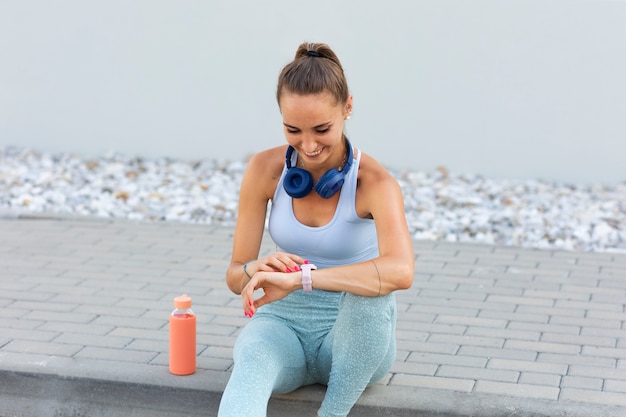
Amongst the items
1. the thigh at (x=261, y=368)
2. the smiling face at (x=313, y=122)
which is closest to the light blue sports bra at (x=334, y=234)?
the smiling face at (x=313, y=122)

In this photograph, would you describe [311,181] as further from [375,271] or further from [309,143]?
[375,271]

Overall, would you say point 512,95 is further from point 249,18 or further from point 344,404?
point 344,404

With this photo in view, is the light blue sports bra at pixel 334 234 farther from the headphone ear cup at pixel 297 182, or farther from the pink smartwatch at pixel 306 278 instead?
the pink smartwatch at pixel 306 278

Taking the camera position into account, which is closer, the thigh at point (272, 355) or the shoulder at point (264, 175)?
the thigh at point (272, 355)

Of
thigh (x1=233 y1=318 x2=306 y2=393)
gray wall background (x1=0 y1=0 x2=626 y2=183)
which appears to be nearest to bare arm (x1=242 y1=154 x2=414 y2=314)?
thigh (x1=233 y1=318 x2=306 y2=393)

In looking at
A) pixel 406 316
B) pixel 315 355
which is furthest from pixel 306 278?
pixel 406 316

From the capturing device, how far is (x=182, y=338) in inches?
144

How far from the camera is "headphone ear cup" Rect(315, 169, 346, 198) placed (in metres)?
3.24

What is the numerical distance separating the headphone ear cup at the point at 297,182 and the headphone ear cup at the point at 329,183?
0.11 ft

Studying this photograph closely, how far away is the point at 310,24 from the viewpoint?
298 inches

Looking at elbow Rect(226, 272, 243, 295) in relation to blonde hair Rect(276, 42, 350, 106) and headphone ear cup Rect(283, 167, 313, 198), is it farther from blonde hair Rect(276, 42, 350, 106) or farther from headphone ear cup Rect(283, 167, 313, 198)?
blonde hair Rect(276, 42, 350, 106)

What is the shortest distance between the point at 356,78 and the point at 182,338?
4.19 meters

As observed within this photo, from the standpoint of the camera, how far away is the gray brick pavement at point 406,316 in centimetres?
364

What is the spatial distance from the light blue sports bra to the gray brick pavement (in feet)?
1.71
